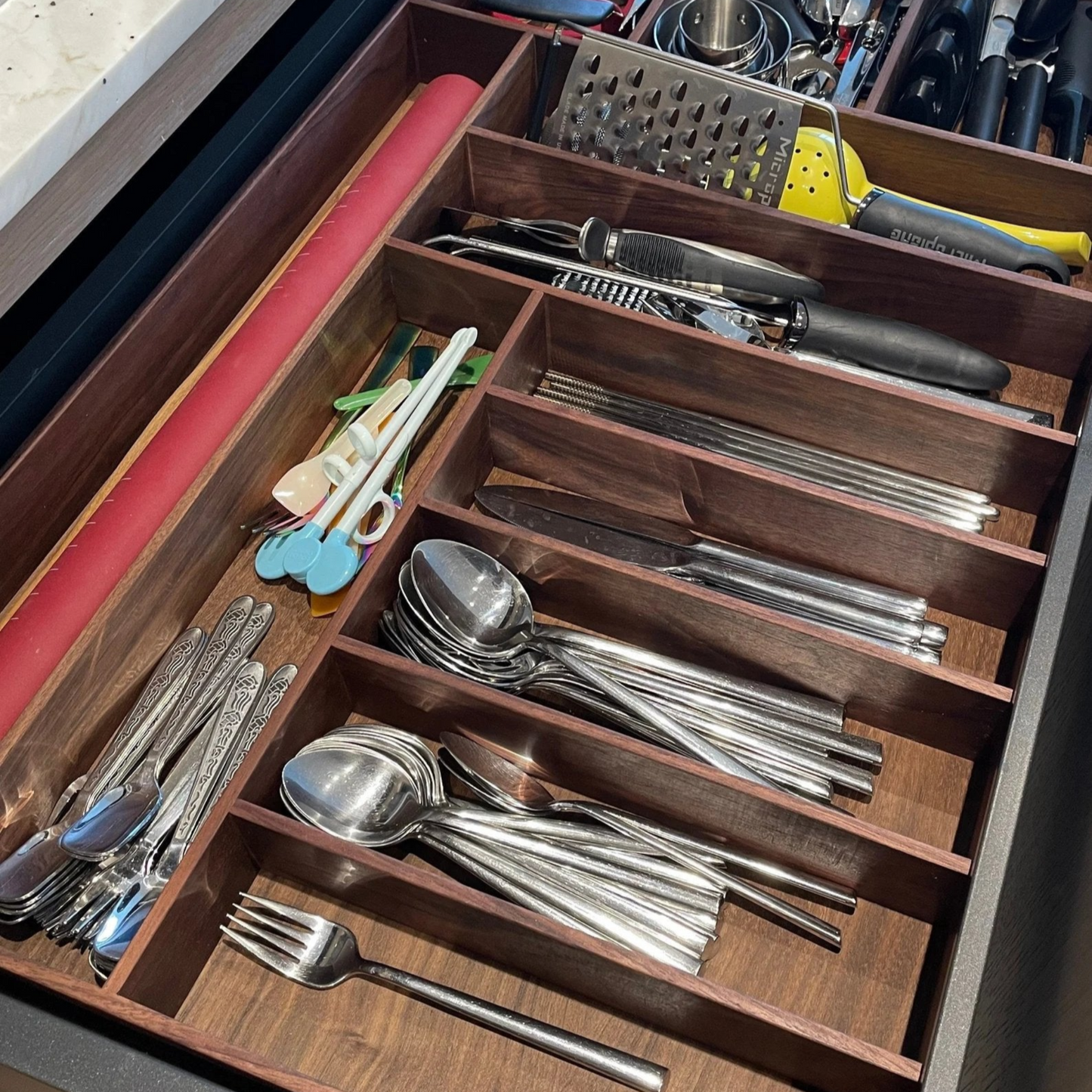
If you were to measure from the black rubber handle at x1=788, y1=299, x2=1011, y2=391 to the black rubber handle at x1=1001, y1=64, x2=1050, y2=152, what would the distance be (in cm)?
33

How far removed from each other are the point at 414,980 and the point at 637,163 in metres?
0.84

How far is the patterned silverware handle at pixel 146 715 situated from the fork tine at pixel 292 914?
15cm

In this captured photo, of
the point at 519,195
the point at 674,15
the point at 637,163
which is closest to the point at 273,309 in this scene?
the point at 519,195

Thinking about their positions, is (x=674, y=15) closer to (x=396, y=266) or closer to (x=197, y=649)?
(x=396, y=266)

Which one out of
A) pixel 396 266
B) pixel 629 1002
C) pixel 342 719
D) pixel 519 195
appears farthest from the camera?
pixel 519 195

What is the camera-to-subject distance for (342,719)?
0.89 metres

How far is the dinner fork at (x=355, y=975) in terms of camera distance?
29.6 inches

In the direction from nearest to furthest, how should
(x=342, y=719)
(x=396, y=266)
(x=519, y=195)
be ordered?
(x=342, y=719), (x=396, y=266), (x=519, y=195)

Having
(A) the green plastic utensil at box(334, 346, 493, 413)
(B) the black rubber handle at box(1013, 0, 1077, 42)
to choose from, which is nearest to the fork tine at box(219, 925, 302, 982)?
(A) the green plastic utensil at box(334, 346, 493, 413)

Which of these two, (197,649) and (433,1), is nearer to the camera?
(197,649)

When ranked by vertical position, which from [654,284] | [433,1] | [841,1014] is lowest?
[841,1014]

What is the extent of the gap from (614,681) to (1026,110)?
873 mm

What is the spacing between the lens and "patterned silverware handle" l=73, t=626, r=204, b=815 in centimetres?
84

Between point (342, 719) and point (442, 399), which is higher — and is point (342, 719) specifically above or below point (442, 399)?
below
